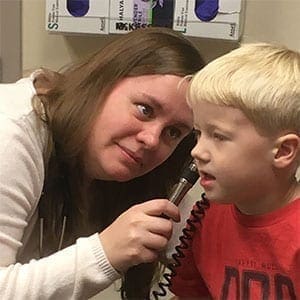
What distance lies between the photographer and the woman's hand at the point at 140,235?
3.29 feet

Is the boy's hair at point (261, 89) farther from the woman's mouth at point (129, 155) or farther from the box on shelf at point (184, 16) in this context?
the box on shelf at point (184, 16)

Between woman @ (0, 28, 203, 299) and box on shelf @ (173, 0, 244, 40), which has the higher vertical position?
box on shelf @ (173, 0, 244, 40)

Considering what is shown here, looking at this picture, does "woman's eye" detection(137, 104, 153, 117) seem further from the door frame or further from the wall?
the door frame

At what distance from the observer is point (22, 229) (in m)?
1.12

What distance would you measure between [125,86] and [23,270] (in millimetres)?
347

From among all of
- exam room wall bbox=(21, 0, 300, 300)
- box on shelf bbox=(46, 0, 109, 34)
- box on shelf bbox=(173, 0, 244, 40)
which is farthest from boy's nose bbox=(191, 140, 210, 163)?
box on shelf bbox=(46, 0, 109, 34)

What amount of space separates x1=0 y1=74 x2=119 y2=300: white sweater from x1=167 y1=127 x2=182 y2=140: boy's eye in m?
0.21

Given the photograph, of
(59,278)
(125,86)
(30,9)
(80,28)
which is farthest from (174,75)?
(30,9)

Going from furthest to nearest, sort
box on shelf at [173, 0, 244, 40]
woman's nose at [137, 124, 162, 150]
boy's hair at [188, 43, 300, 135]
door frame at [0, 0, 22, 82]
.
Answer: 1. door frame at [0, 0, 22, 82]
2. box on shelf at [173, 0, 244, 40]
3. woman's nose at [137, 124, 162, 150]
4. boy's hair at [188, 43, 300, 135]

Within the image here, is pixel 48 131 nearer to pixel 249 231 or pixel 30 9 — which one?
pixel 249 231

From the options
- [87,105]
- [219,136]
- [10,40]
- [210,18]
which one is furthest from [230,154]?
[10,40]

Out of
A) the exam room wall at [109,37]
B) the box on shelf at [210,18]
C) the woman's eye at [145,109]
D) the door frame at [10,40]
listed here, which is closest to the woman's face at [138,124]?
the woman's eye at [145,109]

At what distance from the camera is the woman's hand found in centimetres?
100

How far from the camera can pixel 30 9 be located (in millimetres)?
1759
